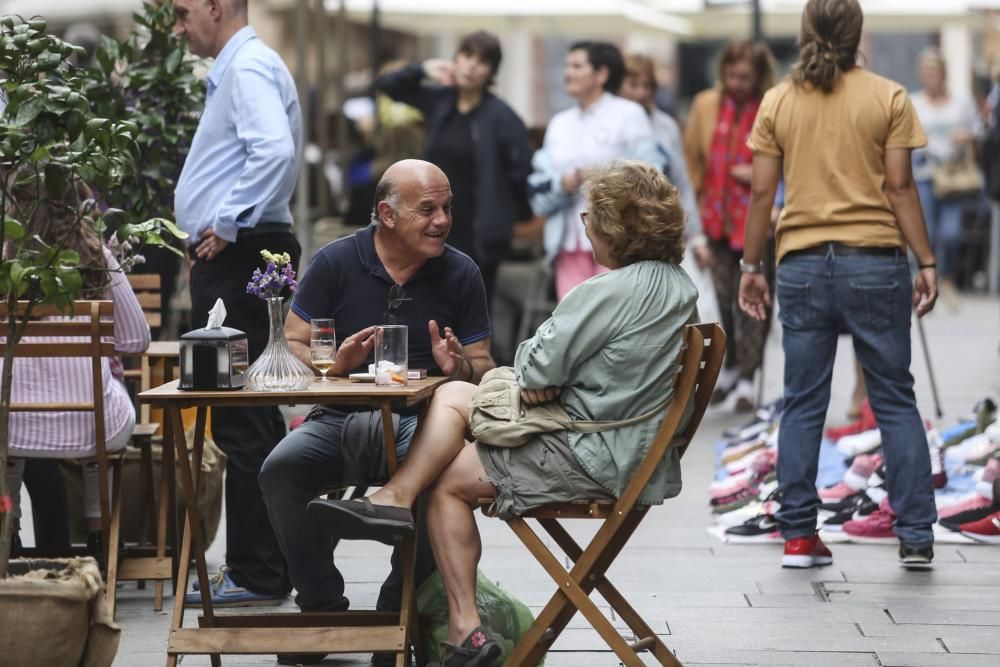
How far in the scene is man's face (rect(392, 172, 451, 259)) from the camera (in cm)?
502

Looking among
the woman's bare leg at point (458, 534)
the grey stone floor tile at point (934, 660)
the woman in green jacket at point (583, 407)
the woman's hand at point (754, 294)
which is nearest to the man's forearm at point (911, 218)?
the woman's hand at point (754, 294)

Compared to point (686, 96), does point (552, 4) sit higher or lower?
higher

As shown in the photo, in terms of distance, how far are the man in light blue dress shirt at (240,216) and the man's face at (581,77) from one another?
367cm

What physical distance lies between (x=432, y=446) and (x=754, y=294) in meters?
2.10

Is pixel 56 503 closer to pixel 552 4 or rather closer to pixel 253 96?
pixel 253 96

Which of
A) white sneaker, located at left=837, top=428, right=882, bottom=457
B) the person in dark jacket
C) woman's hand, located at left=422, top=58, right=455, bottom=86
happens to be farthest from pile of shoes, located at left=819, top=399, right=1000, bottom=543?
woman's hand, located at left=422, top=58, right=455, bottom=86

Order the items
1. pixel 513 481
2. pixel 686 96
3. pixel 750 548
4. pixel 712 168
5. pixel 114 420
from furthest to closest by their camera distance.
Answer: pixel 686 96
pixel 712 168
pixel 750 548
pixel 114 420
pixel 513 481

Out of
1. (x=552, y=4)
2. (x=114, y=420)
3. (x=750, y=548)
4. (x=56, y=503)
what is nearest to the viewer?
(x=114, y=420)

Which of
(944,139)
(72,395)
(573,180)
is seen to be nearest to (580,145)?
(573,180)

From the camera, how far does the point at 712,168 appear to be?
995 centimetres

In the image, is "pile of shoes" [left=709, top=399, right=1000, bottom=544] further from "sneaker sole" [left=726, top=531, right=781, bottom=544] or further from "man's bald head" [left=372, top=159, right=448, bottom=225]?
"man's bald head" [left=372, top=159, right=448, bottom=225]

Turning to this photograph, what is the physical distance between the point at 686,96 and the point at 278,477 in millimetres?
22984

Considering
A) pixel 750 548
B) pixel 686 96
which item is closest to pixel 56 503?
pixel 750 548

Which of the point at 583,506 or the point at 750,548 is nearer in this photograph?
the point at 583,506
